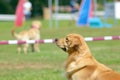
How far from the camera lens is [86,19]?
94.0 ft

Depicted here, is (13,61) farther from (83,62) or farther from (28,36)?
(83,62)

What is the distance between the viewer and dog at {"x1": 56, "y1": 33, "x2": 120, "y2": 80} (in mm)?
7363

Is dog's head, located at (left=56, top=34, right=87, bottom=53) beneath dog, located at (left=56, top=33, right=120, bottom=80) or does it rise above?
above

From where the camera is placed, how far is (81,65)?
7.43 meters

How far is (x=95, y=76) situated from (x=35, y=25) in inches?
467

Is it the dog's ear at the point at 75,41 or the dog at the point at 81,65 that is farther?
the dog's ear at the point at 75,41

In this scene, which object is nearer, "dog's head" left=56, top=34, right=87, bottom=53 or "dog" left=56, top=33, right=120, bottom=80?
"dog" left=56, top=33, right=120, bottom=80

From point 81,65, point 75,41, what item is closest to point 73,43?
point 75,41

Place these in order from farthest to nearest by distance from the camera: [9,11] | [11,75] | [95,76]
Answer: [9,11]
[11,75]
[95,76]

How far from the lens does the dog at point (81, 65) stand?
24.2 ft

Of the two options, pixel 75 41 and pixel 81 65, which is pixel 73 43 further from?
pixel 81 65

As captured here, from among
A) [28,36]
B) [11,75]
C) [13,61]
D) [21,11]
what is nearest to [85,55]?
[11,75]

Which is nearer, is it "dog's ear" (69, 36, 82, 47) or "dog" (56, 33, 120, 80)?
"dog" (56, 33, 120, 80)

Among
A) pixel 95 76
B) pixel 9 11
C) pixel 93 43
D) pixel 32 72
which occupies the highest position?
pixel 95 76
